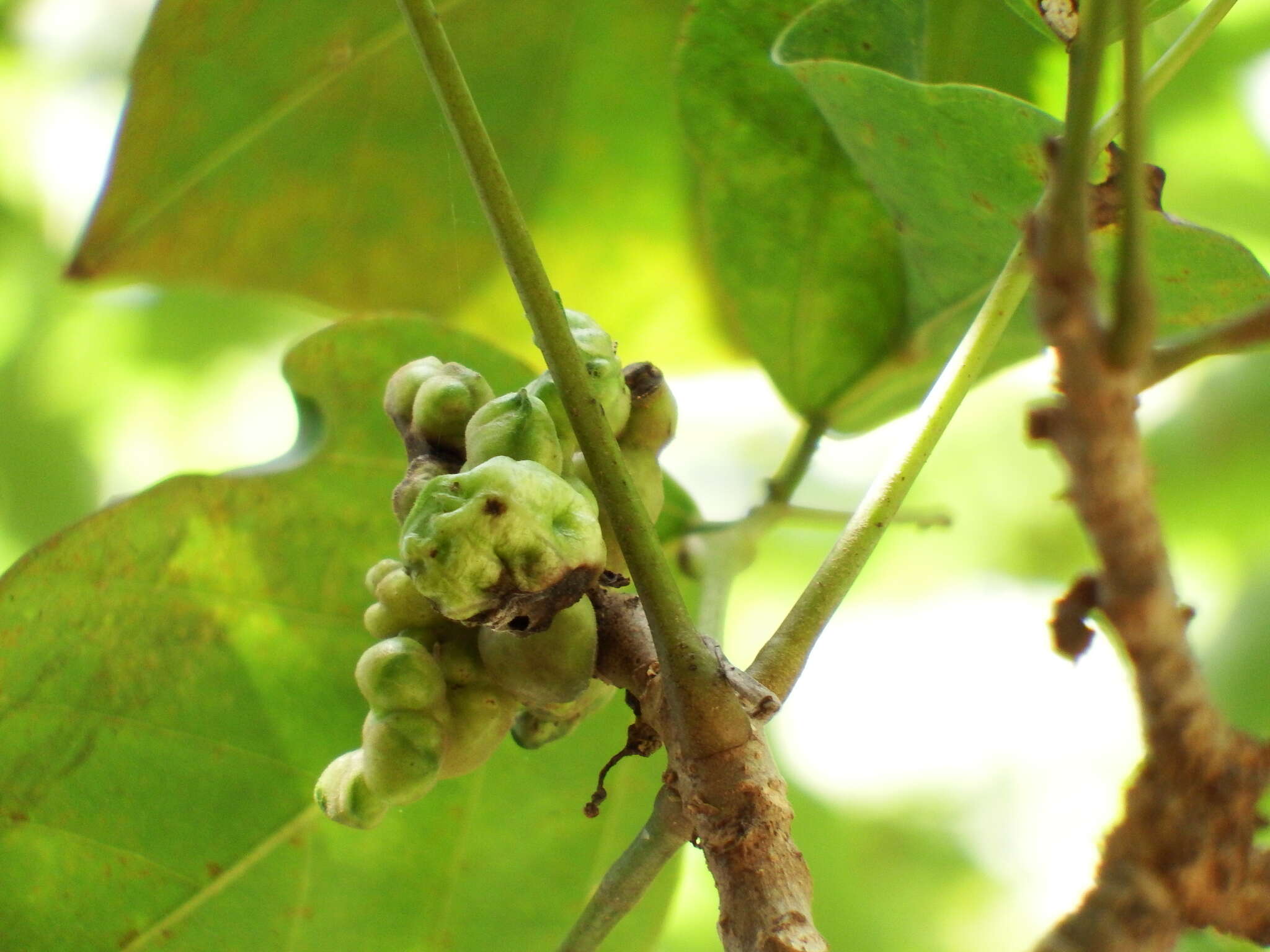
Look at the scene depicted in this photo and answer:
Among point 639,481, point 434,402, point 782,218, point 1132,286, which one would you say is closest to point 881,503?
point 639,481

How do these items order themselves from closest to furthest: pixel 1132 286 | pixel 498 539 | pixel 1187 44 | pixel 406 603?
pixel 1132 286 < pixel 498 539 < pixel 406 603 < pixel 1187 44

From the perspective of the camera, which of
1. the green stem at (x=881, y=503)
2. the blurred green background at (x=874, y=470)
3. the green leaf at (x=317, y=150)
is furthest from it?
the blurred green background at (x=874, y=470)

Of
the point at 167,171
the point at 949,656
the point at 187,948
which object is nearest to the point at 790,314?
the point at 167,171

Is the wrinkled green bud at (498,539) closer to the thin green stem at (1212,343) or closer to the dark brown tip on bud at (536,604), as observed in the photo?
the dark brown tip on bud at (536,604)

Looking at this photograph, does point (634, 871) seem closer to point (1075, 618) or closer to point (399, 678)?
point (399, 678)

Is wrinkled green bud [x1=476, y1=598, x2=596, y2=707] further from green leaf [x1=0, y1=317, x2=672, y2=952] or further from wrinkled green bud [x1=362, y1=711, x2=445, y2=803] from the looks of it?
green leaf [x1=0, y1=317, x2=672, y2=952]

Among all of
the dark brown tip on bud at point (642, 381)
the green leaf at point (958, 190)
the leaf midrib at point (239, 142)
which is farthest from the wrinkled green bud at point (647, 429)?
the leaf midrib at point (239, 142)

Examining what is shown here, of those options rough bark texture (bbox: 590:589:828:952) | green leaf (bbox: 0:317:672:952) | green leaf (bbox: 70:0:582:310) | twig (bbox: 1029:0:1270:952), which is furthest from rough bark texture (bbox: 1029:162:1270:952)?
green leaf (bbox: 70:0:582:310)
